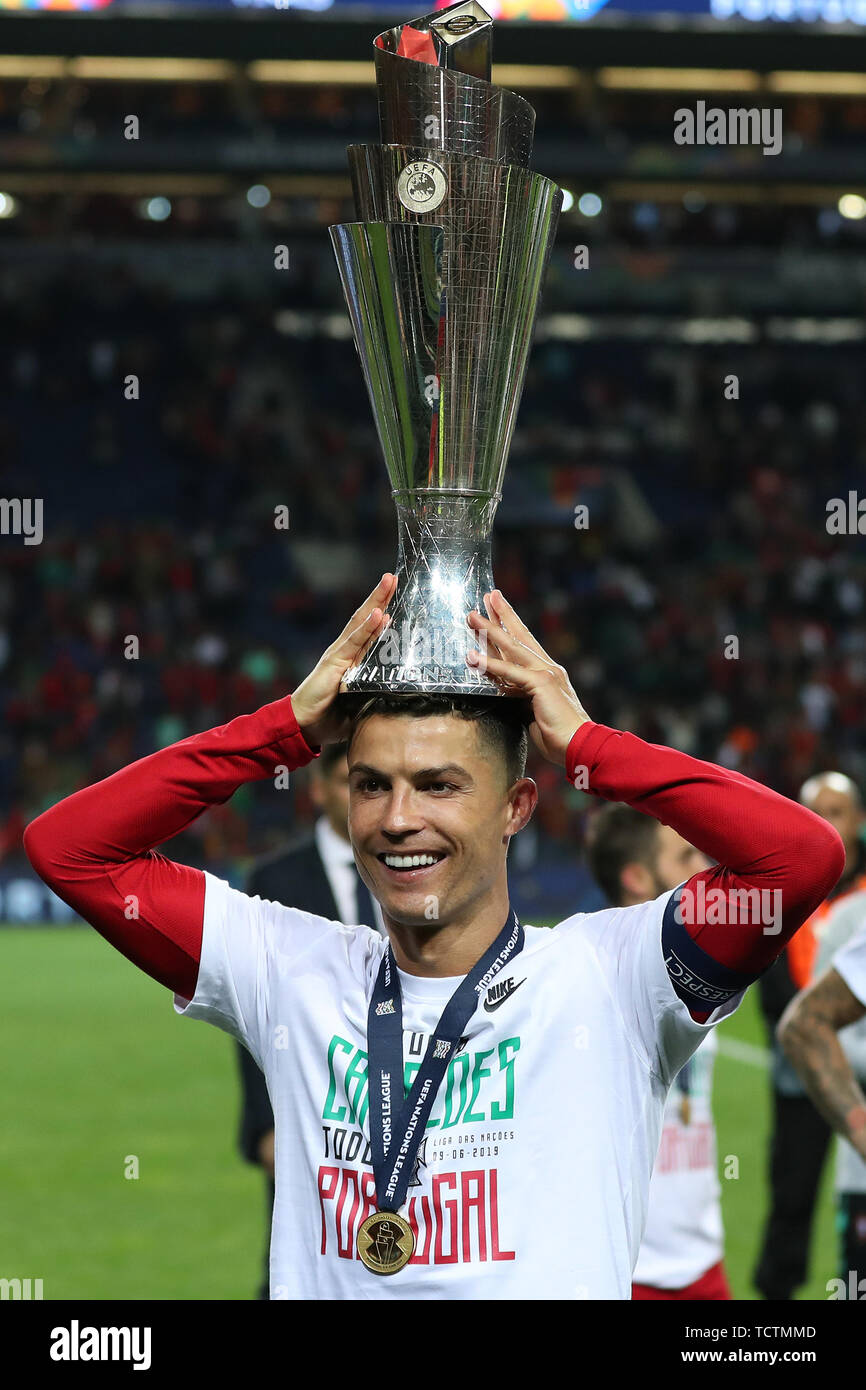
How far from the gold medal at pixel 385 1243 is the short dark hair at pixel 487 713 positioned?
2.15 ft

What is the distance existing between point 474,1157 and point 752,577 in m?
21.0

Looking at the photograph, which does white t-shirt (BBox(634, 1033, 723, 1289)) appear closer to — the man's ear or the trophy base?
the man's ear

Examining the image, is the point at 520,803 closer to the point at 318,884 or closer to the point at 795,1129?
the point at 318,884

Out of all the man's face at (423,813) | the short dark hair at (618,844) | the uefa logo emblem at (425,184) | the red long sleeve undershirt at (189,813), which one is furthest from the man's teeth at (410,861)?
the short dark hair at (618,844)

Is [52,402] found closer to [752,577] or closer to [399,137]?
[752,577]

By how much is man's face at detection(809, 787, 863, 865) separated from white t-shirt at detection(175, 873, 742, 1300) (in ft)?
11.9

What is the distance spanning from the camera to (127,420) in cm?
2502

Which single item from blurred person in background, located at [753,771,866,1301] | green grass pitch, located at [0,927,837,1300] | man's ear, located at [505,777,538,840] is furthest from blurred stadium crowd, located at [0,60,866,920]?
man's ear, located at [505,777,538,840]

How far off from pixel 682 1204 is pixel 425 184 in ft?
8.74

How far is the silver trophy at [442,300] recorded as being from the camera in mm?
2377

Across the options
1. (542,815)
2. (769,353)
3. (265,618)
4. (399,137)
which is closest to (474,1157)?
(399,137)

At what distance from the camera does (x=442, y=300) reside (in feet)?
7.89
